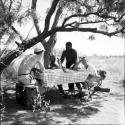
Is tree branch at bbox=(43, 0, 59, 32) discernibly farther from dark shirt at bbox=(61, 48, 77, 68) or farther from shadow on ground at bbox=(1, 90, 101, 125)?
shadow on ground at bbox=(1, 90, 101, 125)

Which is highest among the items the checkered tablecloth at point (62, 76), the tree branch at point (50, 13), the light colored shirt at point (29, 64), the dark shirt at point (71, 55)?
Result: the tree branch at point (50, 13)

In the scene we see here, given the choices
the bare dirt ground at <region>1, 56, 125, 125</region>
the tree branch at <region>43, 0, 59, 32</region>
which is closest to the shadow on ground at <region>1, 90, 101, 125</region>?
the bare dirt ground at <region>1, 56, 125, 125</region>

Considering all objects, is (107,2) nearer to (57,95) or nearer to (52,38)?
(57,95)

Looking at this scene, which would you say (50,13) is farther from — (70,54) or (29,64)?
(70,54)

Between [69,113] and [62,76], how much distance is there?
90cm

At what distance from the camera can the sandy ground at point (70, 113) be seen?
20.4 feet

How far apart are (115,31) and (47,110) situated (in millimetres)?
2499

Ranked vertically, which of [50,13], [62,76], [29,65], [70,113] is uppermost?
[50,13]

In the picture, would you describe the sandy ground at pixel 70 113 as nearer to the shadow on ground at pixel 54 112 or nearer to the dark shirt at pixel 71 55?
the shadow on ground at pixel 54 112

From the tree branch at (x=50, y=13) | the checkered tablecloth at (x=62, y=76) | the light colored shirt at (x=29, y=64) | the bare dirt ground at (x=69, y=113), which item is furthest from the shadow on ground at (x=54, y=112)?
the tree branch at (x=50, y=13)

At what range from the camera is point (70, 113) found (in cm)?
682

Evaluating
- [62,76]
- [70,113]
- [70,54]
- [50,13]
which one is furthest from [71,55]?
[70,113]

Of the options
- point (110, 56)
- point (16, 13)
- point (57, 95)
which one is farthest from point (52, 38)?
point (110, 56)

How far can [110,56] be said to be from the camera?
1182 inches
